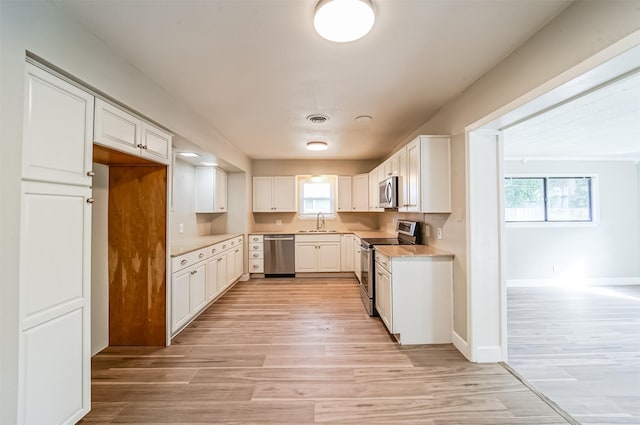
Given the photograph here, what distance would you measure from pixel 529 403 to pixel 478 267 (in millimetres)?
983

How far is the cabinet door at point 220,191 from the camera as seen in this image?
4.75 m

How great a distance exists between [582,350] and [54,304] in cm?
418

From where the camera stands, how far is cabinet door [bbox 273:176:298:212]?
5.82 meters

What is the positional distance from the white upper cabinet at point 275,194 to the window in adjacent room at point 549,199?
165 inches

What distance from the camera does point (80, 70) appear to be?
1.61m

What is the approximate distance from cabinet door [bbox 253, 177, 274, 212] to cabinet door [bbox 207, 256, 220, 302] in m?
2.02

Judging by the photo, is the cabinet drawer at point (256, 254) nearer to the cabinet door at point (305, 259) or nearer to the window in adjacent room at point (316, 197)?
the cabinet door at point (305, 259)

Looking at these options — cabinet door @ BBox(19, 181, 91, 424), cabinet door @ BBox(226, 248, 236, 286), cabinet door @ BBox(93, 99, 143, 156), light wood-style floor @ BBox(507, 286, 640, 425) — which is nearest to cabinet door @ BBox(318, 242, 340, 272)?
cabinet door @ BBox(226, 248, 236, 286)

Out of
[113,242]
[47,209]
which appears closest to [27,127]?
[47,209]

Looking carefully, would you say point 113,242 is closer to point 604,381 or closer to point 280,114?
point 280,114

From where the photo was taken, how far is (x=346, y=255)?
219 inches

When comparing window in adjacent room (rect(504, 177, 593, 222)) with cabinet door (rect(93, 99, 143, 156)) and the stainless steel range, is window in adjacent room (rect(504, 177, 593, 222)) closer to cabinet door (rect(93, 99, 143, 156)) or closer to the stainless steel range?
the stainless steel range

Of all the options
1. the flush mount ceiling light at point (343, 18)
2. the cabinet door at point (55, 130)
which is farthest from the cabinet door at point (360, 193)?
the cabinet door at point (55, 130)

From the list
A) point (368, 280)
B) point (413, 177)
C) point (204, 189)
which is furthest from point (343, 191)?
point (413, 177)
